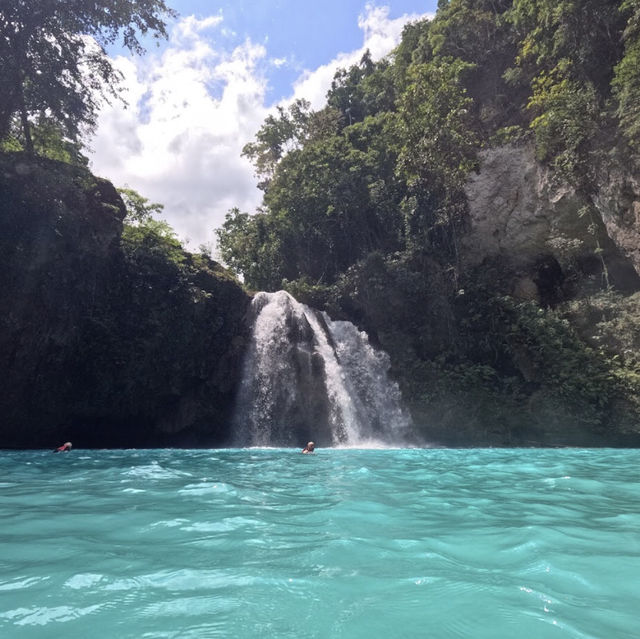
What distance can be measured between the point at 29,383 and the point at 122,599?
14.0 m

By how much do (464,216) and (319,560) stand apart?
1949 centimetres

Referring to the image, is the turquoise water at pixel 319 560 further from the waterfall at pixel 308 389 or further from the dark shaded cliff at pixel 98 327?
the waterfall at pixel 308 389

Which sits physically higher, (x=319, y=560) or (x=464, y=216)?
(x=464, y=216)

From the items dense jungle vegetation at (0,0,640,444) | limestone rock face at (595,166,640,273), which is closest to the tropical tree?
dense jungle vegetation at (0,0,640,444)

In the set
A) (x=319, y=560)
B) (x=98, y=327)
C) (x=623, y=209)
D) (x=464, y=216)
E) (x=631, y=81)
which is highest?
(x=631, y=81)

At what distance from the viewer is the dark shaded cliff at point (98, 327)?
1388 cm

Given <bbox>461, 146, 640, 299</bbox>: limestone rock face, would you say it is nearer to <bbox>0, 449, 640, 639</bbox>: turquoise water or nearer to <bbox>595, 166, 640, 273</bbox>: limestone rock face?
<bbox>595, 166, 640, 273</bbox>: limestone rock face

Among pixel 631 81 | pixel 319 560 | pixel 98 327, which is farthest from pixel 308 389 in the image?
pixel 631 81

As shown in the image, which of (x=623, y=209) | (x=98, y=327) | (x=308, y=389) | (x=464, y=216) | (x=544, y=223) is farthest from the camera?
(x=464, y=216)

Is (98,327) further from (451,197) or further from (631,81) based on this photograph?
(631,81)

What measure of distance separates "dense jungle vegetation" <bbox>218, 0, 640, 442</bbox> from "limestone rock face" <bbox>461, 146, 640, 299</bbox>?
1.76 ft

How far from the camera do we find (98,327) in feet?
50.2

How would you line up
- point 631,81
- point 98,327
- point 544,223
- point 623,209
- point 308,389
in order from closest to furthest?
point 631,81 → point 623,209 → point 98,327 → point 308,389 → point 544,223

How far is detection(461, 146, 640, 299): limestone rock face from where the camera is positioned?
15.1 metres
